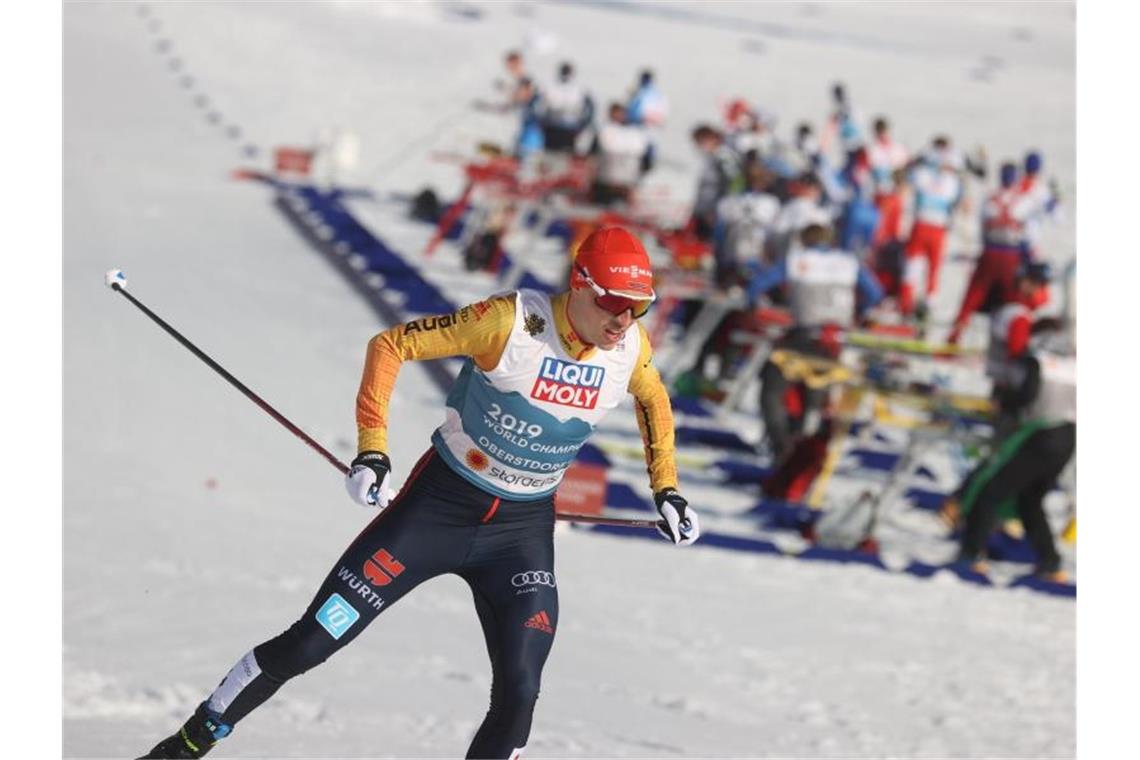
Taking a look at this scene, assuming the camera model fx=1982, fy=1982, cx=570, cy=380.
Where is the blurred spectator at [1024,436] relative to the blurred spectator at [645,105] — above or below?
below

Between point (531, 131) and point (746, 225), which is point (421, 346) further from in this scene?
point (531, 131)

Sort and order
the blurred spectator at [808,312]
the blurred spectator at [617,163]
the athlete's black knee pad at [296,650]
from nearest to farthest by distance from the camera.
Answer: the athlete's black knee pad at [296,650] < the blurred spectator at [808,312] < the blurred spectator at [617,163]

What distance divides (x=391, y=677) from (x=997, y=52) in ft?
89.4

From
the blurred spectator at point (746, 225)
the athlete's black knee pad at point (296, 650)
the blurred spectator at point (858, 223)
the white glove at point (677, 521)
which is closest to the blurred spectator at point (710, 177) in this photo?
the blurred spectator at point (858, 223)

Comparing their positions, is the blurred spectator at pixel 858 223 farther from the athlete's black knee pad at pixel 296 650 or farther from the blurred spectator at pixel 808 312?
the athlete's black knee pad at pixel 296 650

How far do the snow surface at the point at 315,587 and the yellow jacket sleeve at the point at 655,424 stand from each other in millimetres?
2119

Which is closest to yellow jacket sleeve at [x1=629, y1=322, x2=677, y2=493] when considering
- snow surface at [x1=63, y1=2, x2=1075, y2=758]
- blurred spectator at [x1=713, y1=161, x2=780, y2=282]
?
snow surface at [x1=63, y1=2, x2=1075, y2=758]

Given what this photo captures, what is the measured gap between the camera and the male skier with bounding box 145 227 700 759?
613cm

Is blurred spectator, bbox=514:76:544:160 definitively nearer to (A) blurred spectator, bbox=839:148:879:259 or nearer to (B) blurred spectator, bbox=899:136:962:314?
(A) blurred spectator, bbox=839:148:879:259

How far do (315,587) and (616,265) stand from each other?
5.34 meters

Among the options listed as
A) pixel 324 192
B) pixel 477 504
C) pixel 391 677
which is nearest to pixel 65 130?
pixel 324 192

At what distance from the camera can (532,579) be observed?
6.39 meters

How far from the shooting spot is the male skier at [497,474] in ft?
20.1

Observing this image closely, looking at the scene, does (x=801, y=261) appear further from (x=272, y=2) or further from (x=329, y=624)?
(x=272, y=2)
